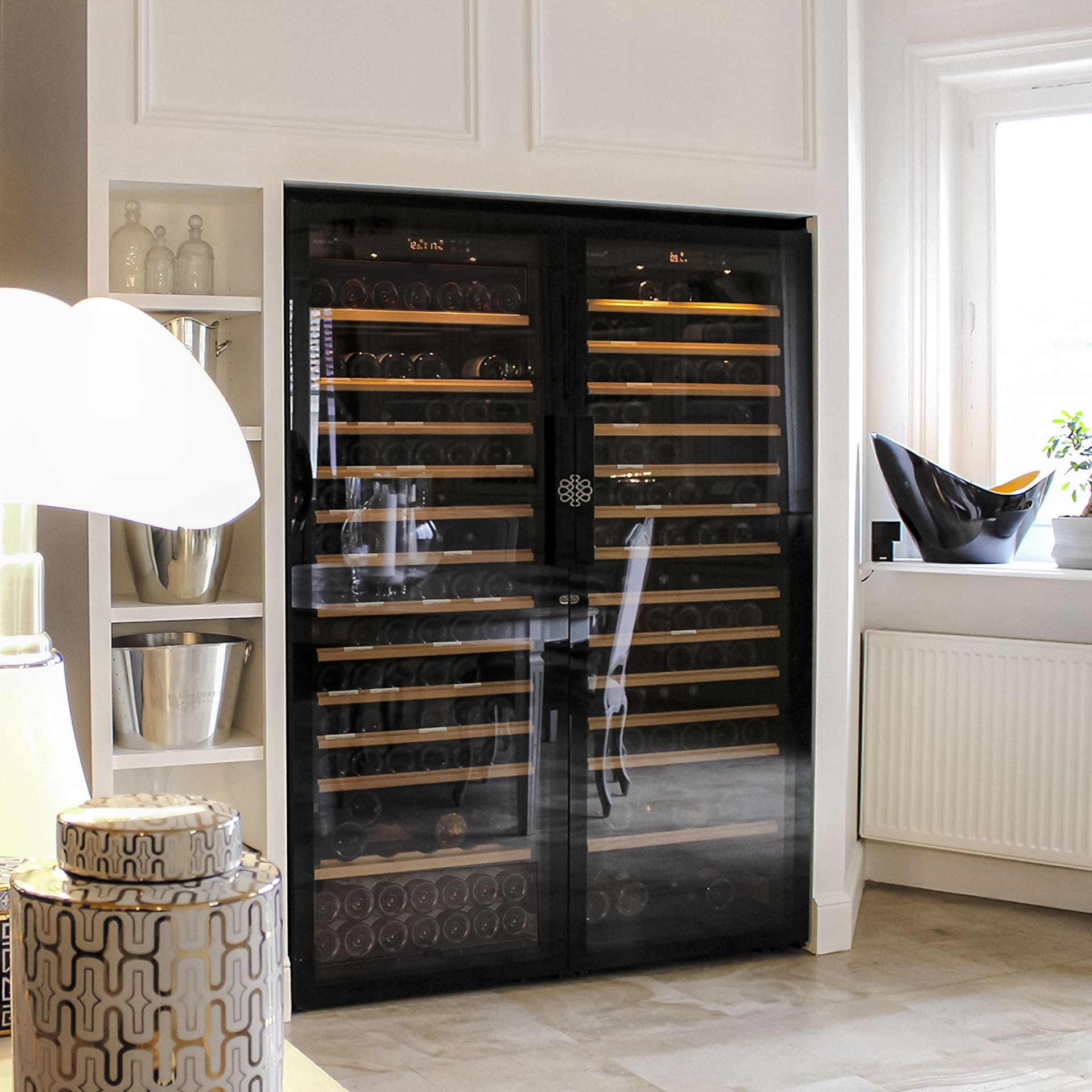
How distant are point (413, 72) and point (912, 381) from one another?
205 centimetres

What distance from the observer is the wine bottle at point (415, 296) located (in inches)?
127

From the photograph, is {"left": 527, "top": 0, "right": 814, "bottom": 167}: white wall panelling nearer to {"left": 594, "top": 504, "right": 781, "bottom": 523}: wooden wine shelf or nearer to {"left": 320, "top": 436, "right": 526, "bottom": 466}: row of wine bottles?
{"left": 320, "top": 436, "right": 526, "bottom": 466}: row of wine bottles

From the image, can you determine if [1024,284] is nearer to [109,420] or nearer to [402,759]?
[402,759]

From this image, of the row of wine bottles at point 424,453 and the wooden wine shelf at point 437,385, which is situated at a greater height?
the wooden wine shelf at point 437,385

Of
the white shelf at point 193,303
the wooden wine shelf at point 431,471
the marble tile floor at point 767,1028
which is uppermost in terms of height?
the white shelf at point 193,303

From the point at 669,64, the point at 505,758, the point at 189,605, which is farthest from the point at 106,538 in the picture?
the point at 669,64

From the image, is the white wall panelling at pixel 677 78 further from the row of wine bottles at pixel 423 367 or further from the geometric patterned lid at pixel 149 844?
the geometric patterned lid at pixel 149 844

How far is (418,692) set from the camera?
328 cm

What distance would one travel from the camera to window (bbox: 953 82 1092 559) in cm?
423

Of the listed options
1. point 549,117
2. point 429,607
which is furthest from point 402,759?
point 549,117

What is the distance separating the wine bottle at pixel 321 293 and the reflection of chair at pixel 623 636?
1.00 metres

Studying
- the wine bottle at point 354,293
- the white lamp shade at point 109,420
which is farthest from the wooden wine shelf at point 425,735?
the white lamp shade at point 109,420

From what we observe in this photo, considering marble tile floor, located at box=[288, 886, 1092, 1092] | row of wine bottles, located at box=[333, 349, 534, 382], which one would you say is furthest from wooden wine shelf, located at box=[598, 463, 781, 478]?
marble tile floor, located at box=[288, 886, 1092, 1092]

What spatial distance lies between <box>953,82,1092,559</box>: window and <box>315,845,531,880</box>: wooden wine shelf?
2084mm
